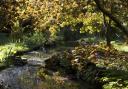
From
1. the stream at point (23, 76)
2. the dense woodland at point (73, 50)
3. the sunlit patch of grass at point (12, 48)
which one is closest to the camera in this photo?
the dense woodland at point (73, 50)

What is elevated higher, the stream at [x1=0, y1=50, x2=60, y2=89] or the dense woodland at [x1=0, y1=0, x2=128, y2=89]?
the dense woodland at [x1=0, y1=0, x2=128, y2=89]

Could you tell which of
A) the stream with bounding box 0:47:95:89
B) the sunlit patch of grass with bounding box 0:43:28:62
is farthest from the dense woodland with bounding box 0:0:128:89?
the stream with bounding box 0:47:95:89

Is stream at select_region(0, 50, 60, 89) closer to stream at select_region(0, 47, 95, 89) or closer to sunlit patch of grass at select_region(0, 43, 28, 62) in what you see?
stream at select_region(0, 47, 95, 89)

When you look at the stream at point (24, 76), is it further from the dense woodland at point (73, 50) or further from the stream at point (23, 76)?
the dense woodland at point (73, 50)

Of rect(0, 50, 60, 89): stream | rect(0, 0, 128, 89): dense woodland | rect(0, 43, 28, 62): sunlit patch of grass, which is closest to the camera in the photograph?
rect(0, 0, 128, 89): dense woodland

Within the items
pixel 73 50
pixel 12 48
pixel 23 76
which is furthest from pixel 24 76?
pixel 12 48

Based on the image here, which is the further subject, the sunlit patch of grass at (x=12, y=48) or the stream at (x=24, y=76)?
the sunlit patch of grass at (x=12, y=48)

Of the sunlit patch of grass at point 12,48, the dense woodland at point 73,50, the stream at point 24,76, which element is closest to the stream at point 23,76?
the stream at point 24,76

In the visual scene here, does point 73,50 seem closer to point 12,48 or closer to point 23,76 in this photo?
point 23,76

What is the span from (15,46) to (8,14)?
19.6m

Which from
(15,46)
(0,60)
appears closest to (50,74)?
(0,60)

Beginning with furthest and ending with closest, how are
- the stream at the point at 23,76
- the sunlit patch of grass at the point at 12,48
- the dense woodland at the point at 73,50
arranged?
the sunlit patch of grass at the point at 12,48 → the stream at the point at 23,76 → the dense woodland at the point at 73,50

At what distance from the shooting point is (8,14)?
1344cm

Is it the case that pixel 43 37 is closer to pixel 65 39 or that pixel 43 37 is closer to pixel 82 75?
pixel 65 39
